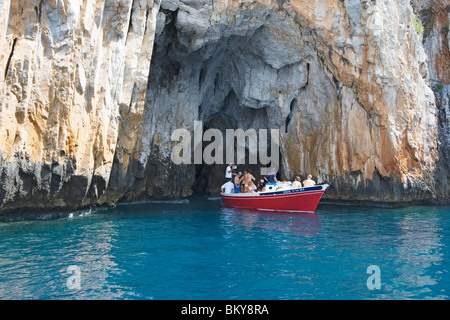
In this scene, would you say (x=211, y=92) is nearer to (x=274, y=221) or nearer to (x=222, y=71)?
(x=222, y=71)

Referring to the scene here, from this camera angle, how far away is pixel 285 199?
16812 mm

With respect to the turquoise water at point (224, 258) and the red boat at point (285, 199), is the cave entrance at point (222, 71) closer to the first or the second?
the red boat at point (285, 199)

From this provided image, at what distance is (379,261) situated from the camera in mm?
8609

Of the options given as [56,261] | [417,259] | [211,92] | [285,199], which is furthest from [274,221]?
[211,92]

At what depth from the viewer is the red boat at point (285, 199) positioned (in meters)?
16.3

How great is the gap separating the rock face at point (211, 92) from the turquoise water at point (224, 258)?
10.3 feet

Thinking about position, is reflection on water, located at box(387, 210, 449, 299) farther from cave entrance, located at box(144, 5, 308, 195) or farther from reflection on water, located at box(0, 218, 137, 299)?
cave entrance, located at box(144, 5, 308, 195)

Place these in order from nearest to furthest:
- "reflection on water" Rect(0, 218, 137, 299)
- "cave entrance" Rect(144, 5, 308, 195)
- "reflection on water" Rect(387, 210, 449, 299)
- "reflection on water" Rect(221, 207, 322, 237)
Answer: "reflection on water" Rect(0, 218, 137, 299)
"reflection on water" Rect(387, 210, 449, 299)
"reflection on water" Rect(221, 207, 322, 237)
"cave entrance" Rect(144, 5, 308, 195)

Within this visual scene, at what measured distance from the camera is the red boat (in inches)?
642

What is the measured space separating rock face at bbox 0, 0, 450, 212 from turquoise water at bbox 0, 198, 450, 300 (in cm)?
313

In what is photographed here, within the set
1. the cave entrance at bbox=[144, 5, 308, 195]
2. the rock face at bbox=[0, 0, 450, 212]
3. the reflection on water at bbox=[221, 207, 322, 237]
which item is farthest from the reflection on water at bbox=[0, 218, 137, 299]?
the cave entrance at bbox=[144, 5, 308, 195]

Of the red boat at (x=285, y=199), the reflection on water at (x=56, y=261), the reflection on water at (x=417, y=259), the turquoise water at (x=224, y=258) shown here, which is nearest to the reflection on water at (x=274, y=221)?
the turquoise water at (x=224, y=258)
